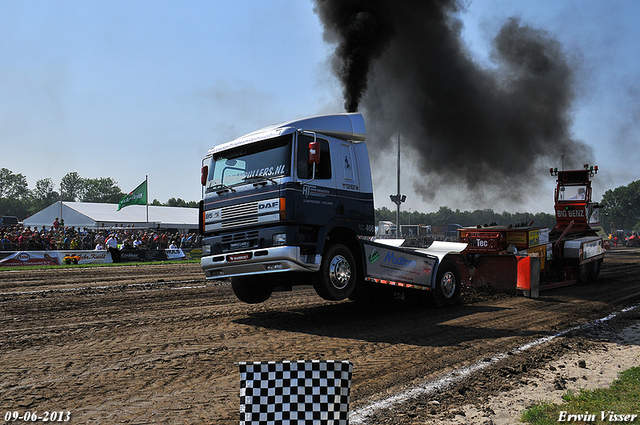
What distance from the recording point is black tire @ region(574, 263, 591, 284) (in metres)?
13.7

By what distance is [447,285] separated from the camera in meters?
9.76

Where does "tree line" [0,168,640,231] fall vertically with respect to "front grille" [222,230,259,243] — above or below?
above

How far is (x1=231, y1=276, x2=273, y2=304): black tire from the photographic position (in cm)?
862

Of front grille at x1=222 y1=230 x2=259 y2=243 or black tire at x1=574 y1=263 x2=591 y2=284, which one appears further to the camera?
black tire at x1=574 y1=263 x2=591 y2=284

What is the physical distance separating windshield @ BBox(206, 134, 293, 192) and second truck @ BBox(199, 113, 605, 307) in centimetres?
2

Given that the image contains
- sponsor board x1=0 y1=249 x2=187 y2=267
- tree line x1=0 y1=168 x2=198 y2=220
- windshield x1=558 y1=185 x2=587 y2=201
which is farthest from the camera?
tree line x1=0 y1=168 x2=198 y2=220

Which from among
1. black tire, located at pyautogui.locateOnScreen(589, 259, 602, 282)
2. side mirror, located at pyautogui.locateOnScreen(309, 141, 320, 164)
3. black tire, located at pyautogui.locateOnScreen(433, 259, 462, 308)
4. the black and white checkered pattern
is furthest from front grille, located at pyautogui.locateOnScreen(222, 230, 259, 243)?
black tire, located at pyautogui.locateOnScreen(589, 259, 602, 282)

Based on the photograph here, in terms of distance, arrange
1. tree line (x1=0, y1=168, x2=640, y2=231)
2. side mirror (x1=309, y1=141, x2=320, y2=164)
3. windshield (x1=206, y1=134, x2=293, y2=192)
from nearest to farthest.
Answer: side mirror (x1=309, y1=141, x2=320, y2=164) < windshield (x1=206, y1=134, x2=293, y2=192) < tree line (x1=0, y1=168, x2=640, y2=231)

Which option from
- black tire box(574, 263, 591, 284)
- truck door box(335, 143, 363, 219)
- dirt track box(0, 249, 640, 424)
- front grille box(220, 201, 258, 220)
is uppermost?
truck door box(335, 143, 363, 219)

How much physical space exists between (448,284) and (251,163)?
16.0 feet

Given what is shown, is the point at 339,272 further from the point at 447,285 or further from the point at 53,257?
the point at 53,257

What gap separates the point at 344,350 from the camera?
5898 millimetres

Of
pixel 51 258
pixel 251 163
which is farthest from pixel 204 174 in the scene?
pixel 51 258

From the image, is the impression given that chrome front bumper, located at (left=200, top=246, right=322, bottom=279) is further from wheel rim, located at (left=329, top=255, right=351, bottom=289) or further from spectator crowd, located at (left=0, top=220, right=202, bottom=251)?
spectator crowd, located at (left=0, top=220, right=202, bottom=251)
